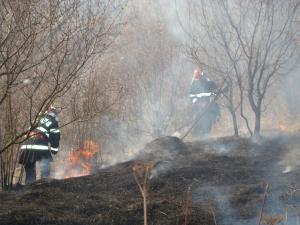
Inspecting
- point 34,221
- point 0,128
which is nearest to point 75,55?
point 0,128

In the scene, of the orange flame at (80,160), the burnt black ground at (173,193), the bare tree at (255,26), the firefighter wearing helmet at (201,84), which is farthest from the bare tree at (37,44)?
the firefighter wearing helmet at (201,84)

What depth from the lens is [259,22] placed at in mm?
9633

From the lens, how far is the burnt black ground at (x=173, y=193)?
5039 millimetres

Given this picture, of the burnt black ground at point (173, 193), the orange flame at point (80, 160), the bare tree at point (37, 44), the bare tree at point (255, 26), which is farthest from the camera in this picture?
the orange flame at point (80, 160)

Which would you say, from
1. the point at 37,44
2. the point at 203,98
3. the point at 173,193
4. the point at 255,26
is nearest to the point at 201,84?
the point at 203,98

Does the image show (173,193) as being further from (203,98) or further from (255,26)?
(203,98)

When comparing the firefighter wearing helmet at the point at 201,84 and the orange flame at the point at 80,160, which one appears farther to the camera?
the firefighter wearing helmet at the point at 201,84

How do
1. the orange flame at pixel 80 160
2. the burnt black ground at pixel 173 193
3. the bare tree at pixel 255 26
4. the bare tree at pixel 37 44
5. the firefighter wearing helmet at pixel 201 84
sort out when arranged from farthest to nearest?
the firefighter wearing helmet at pixel 201 84 < the orange flame at pixel 80 160 < the bare tree at pixel 255 26 < the bare tree at pixel 37 44 < the burnt black ground at pixel 173 193

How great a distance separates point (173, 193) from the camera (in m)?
6.18

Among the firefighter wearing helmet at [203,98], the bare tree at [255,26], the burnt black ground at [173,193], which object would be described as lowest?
the burnt black ground at [173,193]

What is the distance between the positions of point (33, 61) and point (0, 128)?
1553 millimetres

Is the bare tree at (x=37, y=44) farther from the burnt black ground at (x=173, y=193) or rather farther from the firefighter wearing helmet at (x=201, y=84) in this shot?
the firefighter wearing helmet at (x=201, y=84)

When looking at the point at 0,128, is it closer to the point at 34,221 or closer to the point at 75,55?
the point at 75,55

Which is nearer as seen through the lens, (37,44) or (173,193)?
(37,44)
